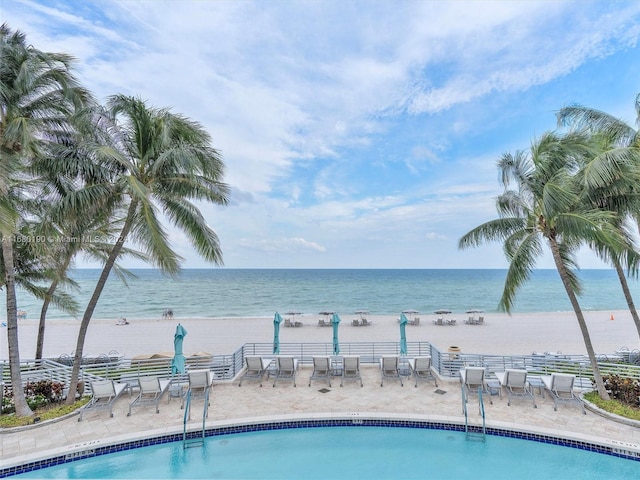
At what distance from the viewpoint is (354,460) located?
18.4ft

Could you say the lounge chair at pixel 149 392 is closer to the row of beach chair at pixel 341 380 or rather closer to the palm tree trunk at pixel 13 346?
the row of beach chair at pixel 341 380

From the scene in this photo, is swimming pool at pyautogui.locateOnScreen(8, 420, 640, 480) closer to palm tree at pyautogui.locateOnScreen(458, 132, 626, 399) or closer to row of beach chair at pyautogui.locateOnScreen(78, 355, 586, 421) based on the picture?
row of beach chair at pyautogui.locateOnScreen(78, 355, 586, 421)

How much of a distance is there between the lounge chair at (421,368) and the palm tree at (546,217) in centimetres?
247

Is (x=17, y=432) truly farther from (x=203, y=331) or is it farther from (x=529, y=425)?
(x=203, y=331)

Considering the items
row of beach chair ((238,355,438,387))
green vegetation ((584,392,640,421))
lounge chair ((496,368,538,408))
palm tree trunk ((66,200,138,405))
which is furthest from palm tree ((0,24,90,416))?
green vegetation ((584,392,640,421))

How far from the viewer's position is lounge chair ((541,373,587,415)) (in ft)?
22.5

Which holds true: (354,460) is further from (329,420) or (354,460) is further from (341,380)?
(341,380)

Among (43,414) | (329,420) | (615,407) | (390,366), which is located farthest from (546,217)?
(43,414)

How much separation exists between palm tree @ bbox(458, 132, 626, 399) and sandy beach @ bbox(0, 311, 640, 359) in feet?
27.6

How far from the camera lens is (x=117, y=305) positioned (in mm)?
36031

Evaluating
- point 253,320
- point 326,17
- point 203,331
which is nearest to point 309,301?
point 253,320

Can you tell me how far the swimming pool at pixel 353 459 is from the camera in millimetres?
5223

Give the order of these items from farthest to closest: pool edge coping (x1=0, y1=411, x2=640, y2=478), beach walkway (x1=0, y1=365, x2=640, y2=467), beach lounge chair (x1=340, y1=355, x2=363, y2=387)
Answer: beach lounge chair (x1=340, y1=355, x2=363, y2=387) < beach walkway (x1=0, y1=365, x2=640, y2=467) < pool edge coping (x1=0, y1=411, x2=640, y2=478)

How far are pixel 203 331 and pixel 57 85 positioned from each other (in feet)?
57.4
